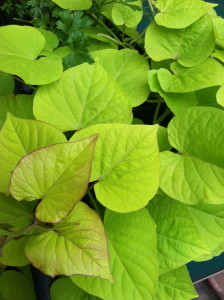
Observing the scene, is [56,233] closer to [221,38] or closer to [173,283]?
[173,283]

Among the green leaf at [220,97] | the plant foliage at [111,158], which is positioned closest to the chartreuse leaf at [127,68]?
the plant foliage at [111,158]

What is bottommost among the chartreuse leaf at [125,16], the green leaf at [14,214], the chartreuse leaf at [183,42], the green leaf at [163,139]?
the green leaf at [14,214]

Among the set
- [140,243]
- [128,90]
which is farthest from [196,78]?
[140,243]

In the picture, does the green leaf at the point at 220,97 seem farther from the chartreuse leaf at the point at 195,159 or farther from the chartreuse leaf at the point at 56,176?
the chartreuse leaf at the point at 56,176

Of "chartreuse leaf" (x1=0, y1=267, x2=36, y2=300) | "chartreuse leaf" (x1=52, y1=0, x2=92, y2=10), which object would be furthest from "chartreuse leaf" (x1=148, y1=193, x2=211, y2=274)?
"chartreuse leaf" (x1=52, y1=0, x2=92, y2=10)

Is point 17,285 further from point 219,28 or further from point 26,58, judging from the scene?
point 219,28

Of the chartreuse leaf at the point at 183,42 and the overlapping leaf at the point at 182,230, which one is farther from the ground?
the chartreuse leaf at the point at 183,42

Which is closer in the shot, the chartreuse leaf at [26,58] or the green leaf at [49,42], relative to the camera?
the chartreuse leaf at [26,58]
